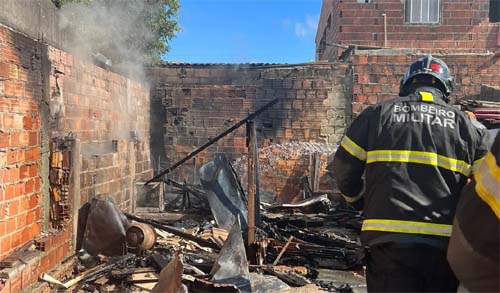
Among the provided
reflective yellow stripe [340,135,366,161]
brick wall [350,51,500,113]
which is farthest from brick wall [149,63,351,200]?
reflective yellow stripe [340,135,366,161]

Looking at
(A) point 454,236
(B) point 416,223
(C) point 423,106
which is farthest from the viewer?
(C) point 423,106

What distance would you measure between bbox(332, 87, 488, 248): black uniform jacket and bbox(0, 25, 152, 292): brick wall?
2733 millimetres

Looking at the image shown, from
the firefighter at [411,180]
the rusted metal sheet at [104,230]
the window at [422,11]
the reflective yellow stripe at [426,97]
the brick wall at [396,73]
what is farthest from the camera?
the window at [422,11]

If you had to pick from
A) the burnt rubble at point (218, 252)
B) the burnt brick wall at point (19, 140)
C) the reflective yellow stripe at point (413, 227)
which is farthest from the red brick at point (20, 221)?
the reflective yellow stripe at point (413, 227)

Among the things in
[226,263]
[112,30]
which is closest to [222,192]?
[226,263]

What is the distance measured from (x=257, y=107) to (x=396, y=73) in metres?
3.25

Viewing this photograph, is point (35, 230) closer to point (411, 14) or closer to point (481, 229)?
point (481, 229)

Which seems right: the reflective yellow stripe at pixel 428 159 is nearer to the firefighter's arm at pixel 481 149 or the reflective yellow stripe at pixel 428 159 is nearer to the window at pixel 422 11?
the firefighter's arm at pixel 481 149

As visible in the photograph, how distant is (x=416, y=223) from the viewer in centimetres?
240

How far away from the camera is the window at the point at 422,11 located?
44.5 ft

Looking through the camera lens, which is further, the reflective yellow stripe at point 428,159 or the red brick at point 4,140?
the red brick at point 4,140

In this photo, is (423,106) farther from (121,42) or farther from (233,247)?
(121,42)

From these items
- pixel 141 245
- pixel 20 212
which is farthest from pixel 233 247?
pixel 20 212

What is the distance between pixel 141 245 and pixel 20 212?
1724mm
